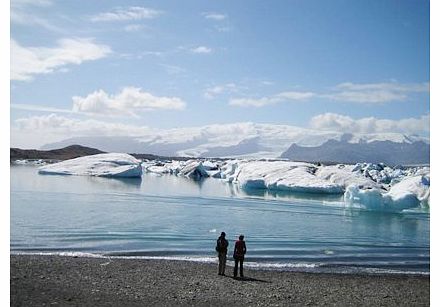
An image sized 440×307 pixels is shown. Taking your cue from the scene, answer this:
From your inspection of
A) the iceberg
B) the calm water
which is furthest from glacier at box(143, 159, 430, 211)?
the calm water

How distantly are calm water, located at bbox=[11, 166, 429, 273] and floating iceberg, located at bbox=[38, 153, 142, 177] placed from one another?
988 inches

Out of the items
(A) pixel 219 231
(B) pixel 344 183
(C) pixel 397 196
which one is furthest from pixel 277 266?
(B) pixel 344 183

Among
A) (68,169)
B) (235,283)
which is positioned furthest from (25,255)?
(68,169)

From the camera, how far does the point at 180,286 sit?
11789 millimetres

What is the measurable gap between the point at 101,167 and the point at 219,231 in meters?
43.6

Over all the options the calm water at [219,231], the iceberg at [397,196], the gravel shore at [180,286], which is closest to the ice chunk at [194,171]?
the calm water at [219,231]

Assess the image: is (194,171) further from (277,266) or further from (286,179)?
(277,266)

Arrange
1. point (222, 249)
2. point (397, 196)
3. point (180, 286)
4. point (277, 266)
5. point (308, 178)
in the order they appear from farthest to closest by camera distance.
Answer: point (308, 178), point (397, 196), point (277, 266), point (222, 249), point (180, 286)

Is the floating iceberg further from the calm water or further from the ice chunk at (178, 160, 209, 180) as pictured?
the calm water

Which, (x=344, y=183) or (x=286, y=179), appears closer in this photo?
(x=344, y=183)

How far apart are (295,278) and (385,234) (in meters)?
12.1

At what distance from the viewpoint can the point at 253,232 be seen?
22547 mm

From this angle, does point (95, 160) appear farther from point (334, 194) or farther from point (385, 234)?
point (385, 234)

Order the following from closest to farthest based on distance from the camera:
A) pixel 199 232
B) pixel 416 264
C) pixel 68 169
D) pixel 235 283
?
pixel 235 283 < pixel 416 264 < pixel 199 232 < pixel 68 169
